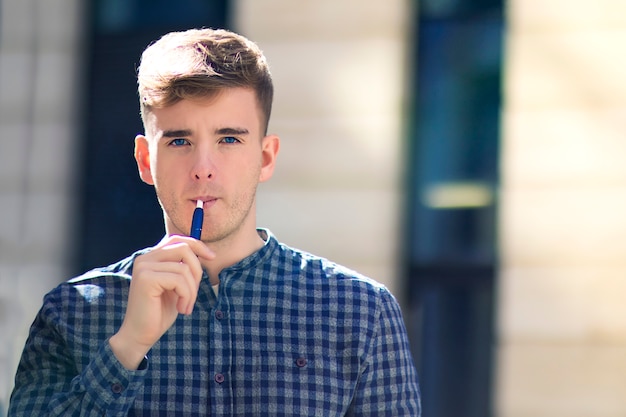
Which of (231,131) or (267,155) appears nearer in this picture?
(231,131)

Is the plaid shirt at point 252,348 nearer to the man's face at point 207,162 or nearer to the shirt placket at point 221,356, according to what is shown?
the shirt placket at point 221,356

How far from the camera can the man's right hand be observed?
2025 millimetres

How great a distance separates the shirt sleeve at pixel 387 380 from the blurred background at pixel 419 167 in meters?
3.95

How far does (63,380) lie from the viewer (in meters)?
2.29

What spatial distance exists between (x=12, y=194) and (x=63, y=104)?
68 centimetres

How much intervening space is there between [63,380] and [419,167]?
4.43 meters

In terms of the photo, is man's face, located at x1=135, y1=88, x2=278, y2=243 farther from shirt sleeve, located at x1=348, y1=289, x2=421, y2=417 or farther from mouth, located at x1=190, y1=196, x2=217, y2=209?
shirt sleeve, located at x1=348, y1=289, x2=421, y2=417

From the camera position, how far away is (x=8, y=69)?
6.96 metres

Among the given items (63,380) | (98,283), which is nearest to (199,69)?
(98,283)

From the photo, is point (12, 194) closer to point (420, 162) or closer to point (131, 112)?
point (131, 112)

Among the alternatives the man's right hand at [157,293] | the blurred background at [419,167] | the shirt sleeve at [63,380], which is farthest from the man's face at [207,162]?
the blurred background at [419,167]

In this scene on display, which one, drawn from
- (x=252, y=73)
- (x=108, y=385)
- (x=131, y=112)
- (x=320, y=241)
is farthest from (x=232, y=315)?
(x=131, y=112)

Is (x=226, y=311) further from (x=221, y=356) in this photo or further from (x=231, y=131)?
(x=231, y=131)

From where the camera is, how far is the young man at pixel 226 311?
7.58 feet
